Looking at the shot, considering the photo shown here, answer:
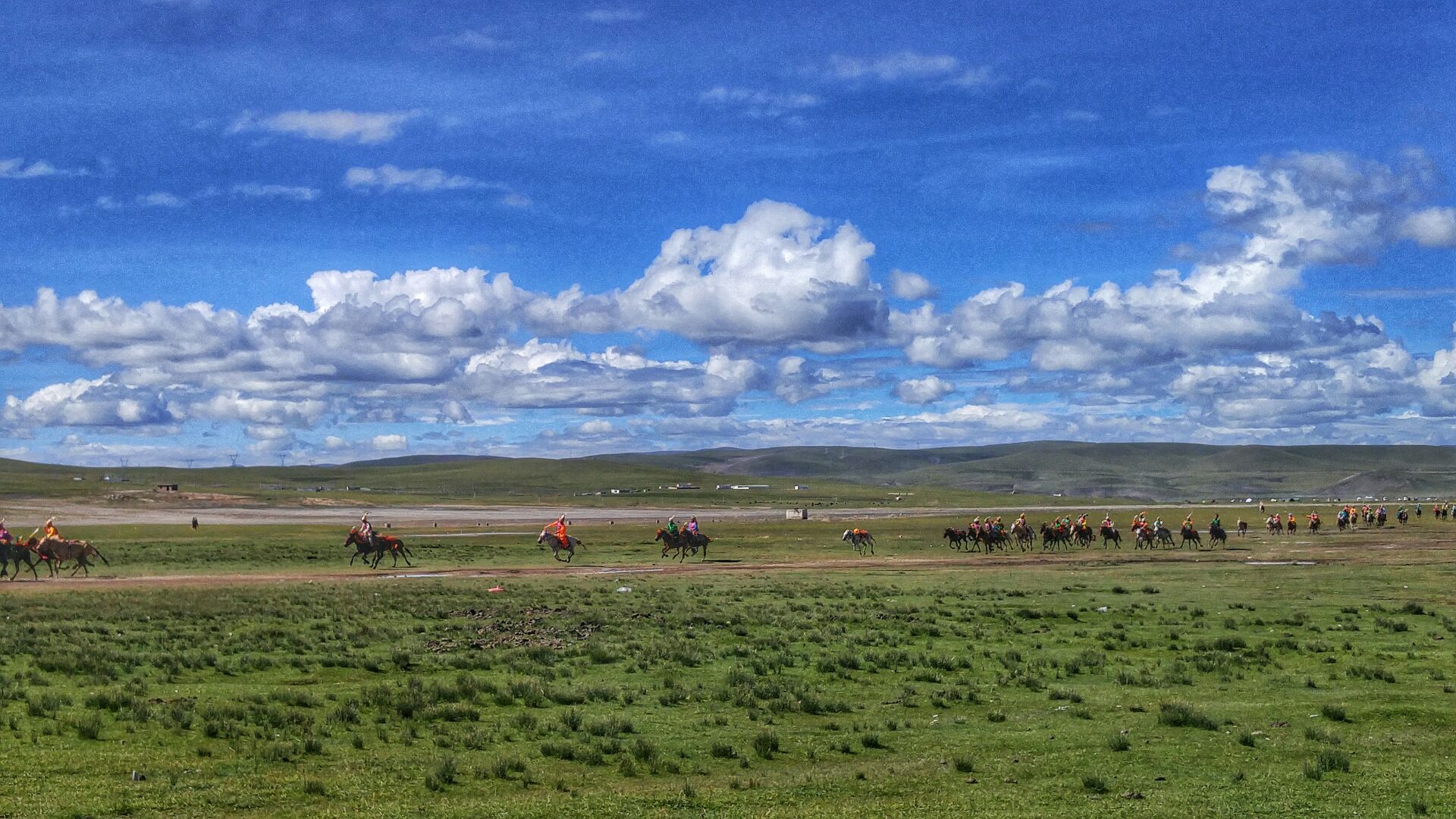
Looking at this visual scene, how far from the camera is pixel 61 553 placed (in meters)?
52.0

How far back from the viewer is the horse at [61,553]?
167 feet

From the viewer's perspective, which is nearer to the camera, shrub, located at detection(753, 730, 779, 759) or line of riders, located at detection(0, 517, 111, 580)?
shrub, located at detection(753, 730, 779, 759)

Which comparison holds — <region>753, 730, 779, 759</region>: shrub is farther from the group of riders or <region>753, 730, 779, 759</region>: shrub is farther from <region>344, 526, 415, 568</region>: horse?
the group of riders

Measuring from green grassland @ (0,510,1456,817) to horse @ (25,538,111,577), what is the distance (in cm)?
1096

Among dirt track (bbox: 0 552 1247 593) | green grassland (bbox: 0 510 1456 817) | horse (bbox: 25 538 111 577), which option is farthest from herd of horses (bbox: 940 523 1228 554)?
horse (bbox: 25 538 111 577)

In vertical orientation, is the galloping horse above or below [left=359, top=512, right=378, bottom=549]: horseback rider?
below

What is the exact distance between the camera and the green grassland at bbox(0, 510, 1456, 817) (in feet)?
46.9

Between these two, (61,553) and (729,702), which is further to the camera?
(61,553)

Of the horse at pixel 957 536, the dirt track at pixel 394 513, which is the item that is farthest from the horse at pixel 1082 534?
the dirt track at pixel 394 513

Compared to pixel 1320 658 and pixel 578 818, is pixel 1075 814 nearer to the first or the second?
pixel 578 818

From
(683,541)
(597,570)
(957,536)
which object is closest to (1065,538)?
(957,536)

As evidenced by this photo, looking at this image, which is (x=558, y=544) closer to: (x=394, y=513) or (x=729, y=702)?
(x=729, y=702)

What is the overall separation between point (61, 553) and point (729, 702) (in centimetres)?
4292

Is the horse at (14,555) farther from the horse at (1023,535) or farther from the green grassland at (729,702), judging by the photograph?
the horse at (1023,535)
